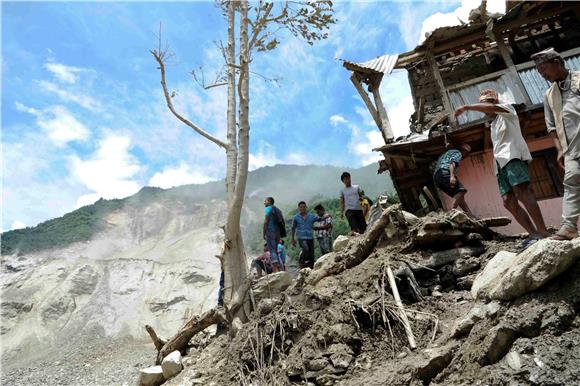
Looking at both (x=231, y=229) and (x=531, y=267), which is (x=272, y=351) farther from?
(x=531, y=267)

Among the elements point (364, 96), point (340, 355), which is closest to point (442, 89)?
point (364, 96)

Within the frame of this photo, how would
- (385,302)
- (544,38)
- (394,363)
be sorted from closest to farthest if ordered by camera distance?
(394,363) → (385,302) → (544,38)

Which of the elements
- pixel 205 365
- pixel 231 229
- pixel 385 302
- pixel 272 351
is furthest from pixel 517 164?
pixel 205 365

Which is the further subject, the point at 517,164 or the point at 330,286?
the point at 330,286

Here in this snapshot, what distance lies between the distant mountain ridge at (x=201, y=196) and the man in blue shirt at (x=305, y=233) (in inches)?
1308

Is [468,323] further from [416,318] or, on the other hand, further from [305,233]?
[305,233]

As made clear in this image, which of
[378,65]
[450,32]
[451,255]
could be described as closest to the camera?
[451,255]

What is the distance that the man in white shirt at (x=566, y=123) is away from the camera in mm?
2979

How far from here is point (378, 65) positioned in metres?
8.07

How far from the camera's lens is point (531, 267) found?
2.57m

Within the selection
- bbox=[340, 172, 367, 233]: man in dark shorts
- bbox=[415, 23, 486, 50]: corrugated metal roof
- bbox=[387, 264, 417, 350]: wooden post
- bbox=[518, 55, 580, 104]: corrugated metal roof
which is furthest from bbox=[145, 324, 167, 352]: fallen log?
bbox=[518, 55, 580, 104]: corrugated metal roof

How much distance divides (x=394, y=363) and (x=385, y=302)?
0.64 m

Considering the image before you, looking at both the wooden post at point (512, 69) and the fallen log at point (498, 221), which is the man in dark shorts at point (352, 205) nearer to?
the fallen log at point (498, 221)

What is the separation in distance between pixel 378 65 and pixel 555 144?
16.7 feet
